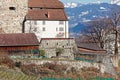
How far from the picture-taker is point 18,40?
4816cm

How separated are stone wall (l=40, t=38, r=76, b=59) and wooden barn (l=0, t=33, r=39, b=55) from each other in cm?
94

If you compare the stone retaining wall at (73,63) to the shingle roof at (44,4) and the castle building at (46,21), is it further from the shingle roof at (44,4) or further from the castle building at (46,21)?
the shingle roof at (44,4)

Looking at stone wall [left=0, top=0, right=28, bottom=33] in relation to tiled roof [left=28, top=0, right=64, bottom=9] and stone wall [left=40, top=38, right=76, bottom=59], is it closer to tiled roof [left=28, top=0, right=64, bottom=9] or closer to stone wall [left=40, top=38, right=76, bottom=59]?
tiled roof [left=28, top=0, right=64, bottom=9]

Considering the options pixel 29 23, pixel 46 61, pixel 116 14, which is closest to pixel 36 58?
pixel 46 61

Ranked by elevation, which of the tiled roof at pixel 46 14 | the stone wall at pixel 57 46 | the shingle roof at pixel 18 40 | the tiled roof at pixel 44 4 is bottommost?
the stone wall at pixel 57 46

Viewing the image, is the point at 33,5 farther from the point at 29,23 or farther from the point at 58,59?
the point at 58,59

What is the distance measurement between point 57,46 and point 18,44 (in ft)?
13.3

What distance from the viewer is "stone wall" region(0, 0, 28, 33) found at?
176ft

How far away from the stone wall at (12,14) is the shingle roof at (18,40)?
193 inches

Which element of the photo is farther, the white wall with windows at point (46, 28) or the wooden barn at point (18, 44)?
the white wall with windows at point (46, 28)

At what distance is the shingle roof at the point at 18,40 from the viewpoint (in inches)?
1865

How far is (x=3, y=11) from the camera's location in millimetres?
54156

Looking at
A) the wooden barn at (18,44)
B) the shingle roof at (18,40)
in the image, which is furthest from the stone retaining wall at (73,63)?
the shingle roof at (18,40)

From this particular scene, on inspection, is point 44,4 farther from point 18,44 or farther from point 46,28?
point 18,44
